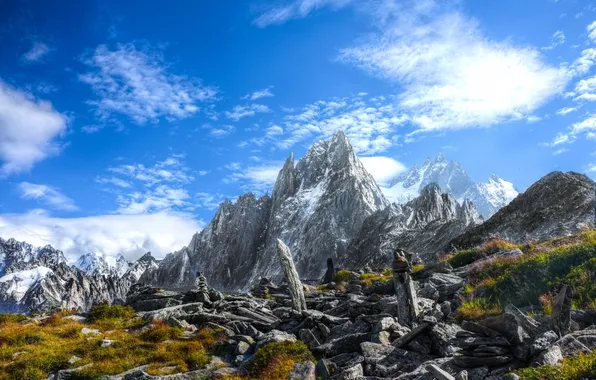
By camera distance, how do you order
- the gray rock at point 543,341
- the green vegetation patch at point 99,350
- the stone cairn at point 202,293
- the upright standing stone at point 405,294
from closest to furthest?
the gray rock at point 543,341
the upright standing stone at point 405,294
the green vegetation patch at point 99,350
the stone cairn at point 202,293

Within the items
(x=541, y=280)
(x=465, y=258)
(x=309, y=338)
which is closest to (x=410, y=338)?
(x=309, y=338)

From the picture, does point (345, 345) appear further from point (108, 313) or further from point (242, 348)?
point (108, 313)

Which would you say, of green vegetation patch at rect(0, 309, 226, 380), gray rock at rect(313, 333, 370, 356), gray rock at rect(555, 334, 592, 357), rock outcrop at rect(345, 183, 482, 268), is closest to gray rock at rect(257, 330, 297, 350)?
gray rock at rect(313, 333, 370, 356)

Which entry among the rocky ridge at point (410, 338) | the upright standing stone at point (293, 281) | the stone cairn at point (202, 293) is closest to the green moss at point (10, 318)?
the stone cairn at point (202, 293)

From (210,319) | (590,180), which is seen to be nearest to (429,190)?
(590,180)

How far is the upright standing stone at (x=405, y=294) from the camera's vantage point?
1794 cm

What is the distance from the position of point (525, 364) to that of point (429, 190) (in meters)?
149

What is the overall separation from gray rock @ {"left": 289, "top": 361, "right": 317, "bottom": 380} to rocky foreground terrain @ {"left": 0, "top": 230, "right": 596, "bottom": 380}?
6cm

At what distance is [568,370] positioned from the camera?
867cm

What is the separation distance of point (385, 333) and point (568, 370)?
7414 millimetres

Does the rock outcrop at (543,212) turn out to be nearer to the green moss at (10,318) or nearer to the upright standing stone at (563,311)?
the upright standing stone at (563,311)

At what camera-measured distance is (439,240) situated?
8219 centimetres

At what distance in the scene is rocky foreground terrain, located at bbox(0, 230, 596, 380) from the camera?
443 inches

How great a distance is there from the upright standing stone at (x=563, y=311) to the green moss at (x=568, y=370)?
264 centimetres
